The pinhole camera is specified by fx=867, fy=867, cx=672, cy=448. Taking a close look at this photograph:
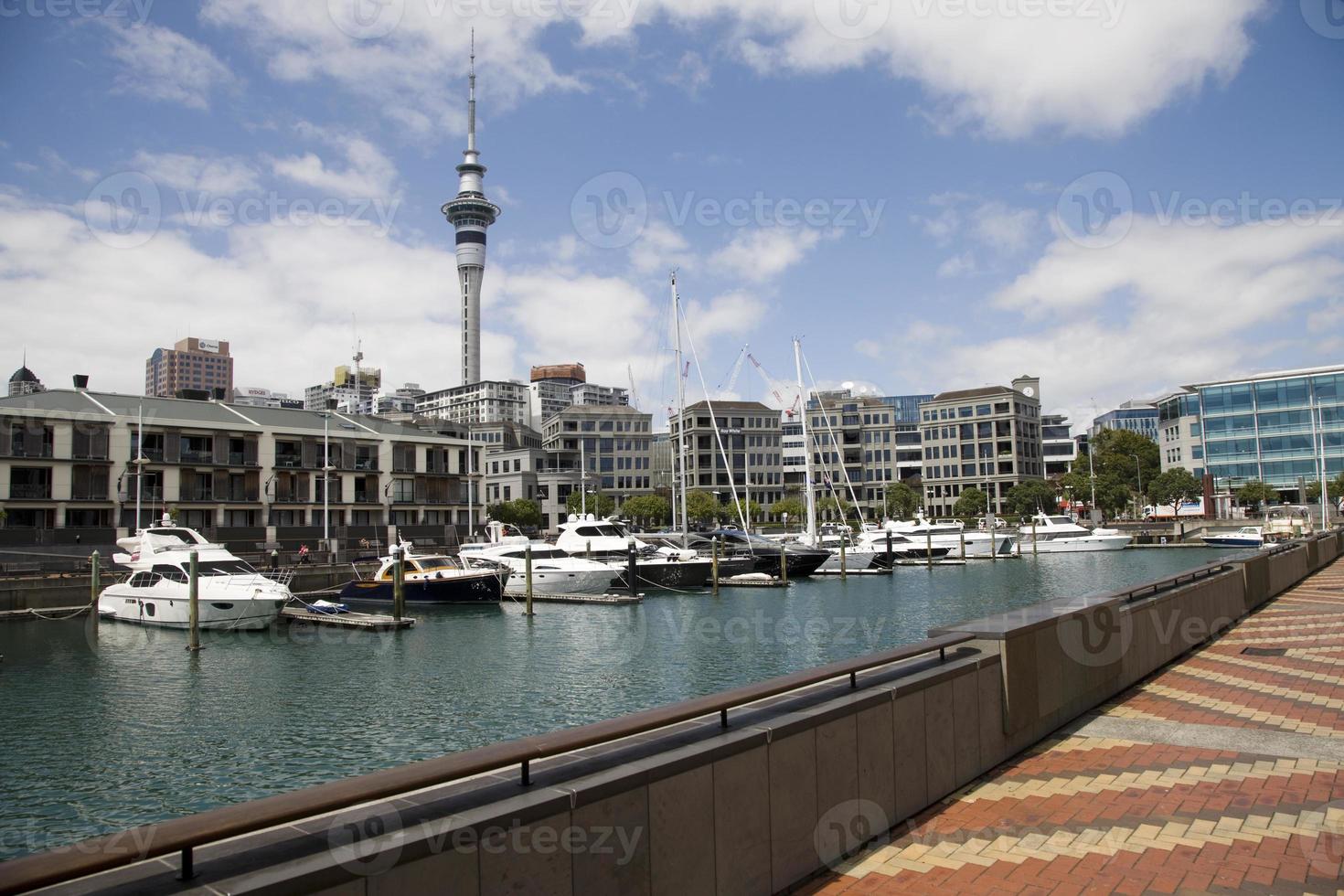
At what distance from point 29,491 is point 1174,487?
363 feet

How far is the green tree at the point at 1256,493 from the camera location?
9981 cm

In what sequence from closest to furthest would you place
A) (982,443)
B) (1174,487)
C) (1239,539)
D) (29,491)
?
1. (29,491)
2. (1239,539)
3. (1174,487)
4. (982,443)

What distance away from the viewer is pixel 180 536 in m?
44.5

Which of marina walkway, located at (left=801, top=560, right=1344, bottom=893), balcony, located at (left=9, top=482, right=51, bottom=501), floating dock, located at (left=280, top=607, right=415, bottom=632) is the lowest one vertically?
floating dock, located at (left=280, top=607, right=415, bottom=632)

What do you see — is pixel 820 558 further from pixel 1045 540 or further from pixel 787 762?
pixel 787 762

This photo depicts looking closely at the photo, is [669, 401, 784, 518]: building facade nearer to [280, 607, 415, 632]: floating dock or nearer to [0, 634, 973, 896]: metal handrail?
[280, 607, 415, 632]: floating dock

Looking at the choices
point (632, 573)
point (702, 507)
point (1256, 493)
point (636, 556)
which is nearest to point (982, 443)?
point (1256, 493)

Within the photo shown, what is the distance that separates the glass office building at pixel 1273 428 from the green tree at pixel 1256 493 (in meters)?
2.91

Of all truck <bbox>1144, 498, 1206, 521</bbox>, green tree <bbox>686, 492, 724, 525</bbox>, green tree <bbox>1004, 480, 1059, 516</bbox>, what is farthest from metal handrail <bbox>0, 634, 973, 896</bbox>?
green tree <bbox>1004, 480, 1059, 516</bbox>

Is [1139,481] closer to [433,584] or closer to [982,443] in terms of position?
[982,443]

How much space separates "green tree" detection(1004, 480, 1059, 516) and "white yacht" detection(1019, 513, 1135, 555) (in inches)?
1373

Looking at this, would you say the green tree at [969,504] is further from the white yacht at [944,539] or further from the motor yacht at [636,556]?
the motor yacht at [636,556]

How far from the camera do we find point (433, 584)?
137 ft

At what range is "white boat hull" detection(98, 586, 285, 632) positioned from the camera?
33.0m
